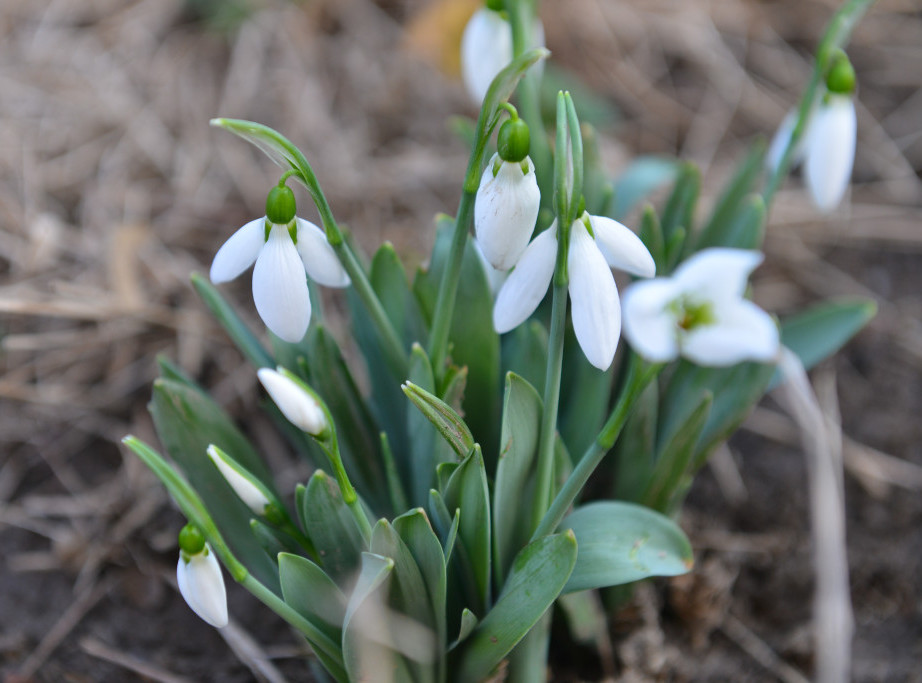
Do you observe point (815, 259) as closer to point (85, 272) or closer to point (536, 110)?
point (536, 110)

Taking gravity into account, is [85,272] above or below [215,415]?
below

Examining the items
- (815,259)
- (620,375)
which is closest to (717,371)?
(620,375)

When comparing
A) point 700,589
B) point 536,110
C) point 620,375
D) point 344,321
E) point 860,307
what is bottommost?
point 700,589

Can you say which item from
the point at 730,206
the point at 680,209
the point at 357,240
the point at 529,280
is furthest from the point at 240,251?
A: the point at 357,240

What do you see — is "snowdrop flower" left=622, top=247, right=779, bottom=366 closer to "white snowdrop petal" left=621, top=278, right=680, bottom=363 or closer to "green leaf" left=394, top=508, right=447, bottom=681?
"white snowdrop petal" left=621, top=278, right=680, bottom=363

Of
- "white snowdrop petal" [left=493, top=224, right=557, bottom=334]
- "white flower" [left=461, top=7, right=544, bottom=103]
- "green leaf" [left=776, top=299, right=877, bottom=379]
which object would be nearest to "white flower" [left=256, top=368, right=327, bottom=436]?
"white snowdrop petal" [left=493, top=224, right=557, bottom=334]
